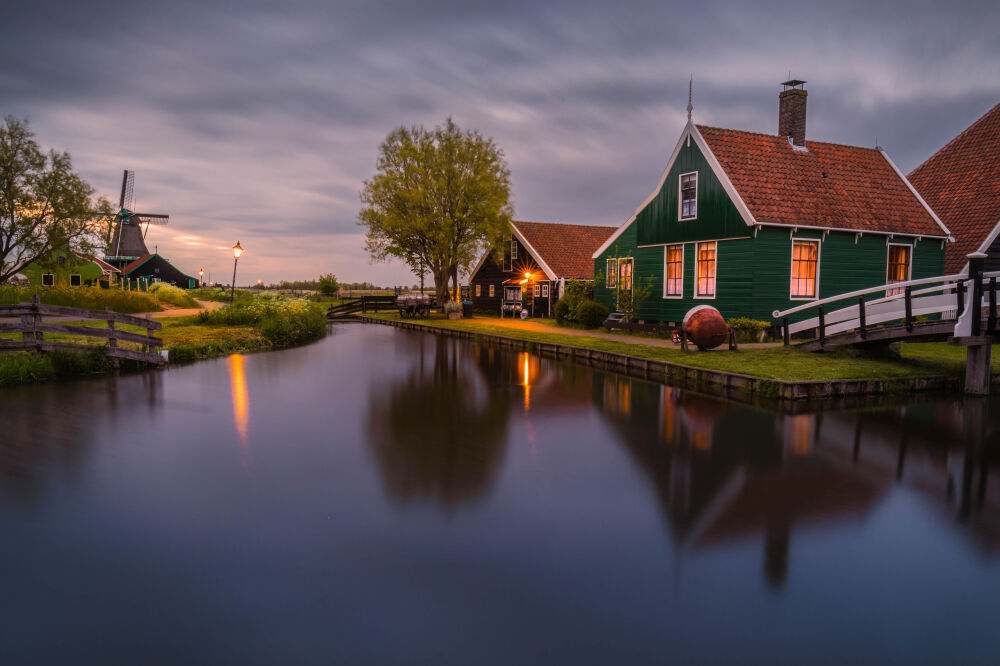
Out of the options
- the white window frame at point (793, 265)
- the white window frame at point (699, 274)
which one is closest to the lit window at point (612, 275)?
the white window frame at point (699, 274)

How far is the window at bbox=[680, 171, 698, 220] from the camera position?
2109cm

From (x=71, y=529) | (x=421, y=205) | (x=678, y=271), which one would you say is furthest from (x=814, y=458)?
(x=421, y=205)

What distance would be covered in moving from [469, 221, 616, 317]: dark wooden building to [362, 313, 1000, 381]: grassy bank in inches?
630

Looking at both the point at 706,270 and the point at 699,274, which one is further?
the point at 699,274

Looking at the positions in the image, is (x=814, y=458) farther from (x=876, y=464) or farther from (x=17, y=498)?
(x=17, y=498)

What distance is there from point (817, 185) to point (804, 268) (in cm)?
339

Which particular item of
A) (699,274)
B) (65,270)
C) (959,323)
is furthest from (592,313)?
(65,270)

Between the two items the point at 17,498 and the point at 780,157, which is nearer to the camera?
the point at 17,498

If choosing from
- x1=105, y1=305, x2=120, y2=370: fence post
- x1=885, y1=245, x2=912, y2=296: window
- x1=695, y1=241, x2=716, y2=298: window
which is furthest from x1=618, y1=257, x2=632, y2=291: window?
x1=105, y1=305, x2=120, y2=370: fence post

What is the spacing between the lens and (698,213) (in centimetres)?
2081

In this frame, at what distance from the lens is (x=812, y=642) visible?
3.64 m

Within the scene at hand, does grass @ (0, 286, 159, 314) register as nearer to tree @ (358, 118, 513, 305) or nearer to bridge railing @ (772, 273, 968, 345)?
tree @ (358, 118, 513, 305)

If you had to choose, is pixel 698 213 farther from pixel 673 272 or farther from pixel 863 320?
pixel 863 320

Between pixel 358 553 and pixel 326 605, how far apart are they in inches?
29.6
